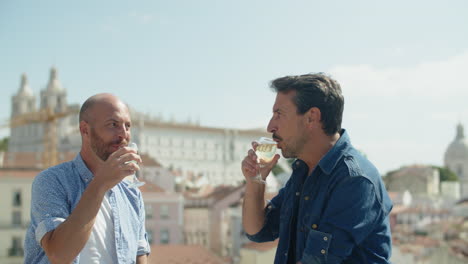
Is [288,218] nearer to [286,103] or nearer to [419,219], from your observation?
[286,103]

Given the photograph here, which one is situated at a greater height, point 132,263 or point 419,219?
point 132,263

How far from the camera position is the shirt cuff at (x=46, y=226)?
1.79 meters

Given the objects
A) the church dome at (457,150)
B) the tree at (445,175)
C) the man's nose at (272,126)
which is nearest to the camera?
the man's nose at (272,126)

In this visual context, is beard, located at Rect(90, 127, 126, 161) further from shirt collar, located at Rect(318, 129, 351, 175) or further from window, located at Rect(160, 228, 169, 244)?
window, located at Rect(160, 228, 169, 244)

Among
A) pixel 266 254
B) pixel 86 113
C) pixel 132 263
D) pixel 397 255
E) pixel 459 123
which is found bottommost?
pixel 459 123

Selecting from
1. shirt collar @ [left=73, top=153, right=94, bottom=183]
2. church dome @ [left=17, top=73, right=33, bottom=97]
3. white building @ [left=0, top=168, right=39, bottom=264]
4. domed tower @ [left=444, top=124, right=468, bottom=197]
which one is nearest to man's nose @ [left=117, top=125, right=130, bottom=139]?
shirt collar @ [left=73, top=153, right=94, bottom=183]

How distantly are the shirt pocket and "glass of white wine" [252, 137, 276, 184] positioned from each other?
457 millimetres

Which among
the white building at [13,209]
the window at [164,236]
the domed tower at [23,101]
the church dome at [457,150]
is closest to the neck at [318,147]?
the white building at [13,209]

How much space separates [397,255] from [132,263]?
12287 mm

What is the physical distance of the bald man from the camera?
175cm

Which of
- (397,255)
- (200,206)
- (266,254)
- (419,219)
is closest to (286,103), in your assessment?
(266,254)

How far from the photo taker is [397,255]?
43.9ft

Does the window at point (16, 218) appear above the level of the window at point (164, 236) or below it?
above

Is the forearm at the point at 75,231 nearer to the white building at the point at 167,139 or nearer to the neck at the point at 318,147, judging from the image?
the neck at the point at 318,147
